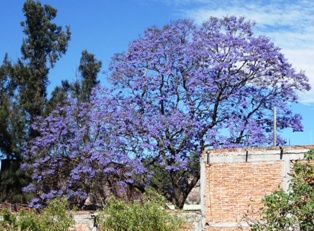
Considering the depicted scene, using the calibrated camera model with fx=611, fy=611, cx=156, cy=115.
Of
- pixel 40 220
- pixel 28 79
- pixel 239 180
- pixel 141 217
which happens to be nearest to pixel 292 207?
pixel 239 180

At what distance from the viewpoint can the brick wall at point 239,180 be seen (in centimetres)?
1356

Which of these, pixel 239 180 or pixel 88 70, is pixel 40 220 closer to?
Answer: pixel 239 180

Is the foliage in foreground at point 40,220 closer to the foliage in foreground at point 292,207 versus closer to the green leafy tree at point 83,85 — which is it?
the foliage in foreground at point 292,207

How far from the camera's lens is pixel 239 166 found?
45.5 feet

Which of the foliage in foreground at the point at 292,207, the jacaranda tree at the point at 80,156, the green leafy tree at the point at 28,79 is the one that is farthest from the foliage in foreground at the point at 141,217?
the green leafy tree at the point at 28,79

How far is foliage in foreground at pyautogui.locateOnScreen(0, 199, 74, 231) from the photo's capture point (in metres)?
12.8

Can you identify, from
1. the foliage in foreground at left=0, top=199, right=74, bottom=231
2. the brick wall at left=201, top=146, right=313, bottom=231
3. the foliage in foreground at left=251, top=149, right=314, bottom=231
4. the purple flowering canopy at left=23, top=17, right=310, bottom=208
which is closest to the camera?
the foliage in foreground at left=251, top=149, right=314, bottom=231

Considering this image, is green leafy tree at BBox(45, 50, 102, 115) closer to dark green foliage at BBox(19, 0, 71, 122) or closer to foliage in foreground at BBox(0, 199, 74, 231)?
dark green foliage at BBox(19, 0, 71, 122)

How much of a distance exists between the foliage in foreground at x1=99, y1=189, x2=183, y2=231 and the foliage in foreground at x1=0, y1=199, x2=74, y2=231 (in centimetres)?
96

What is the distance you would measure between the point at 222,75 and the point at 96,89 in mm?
4722

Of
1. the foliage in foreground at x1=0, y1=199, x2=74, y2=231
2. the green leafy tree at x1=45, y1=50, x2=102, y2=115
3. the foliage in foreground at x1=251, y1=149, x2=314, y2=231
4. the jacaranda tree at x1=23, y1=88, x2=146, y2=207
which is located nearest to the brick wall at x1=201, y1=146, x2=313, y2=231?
the foliage in foreground at x1=251, y1=149, x2=314, y2=231

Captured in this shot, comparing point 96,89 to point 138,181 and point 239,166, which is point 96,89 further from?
point 239,166

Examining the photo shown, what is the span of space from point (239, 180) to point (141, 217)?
2.68 meters

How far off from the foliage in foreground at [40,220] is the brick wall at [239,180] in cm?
323
